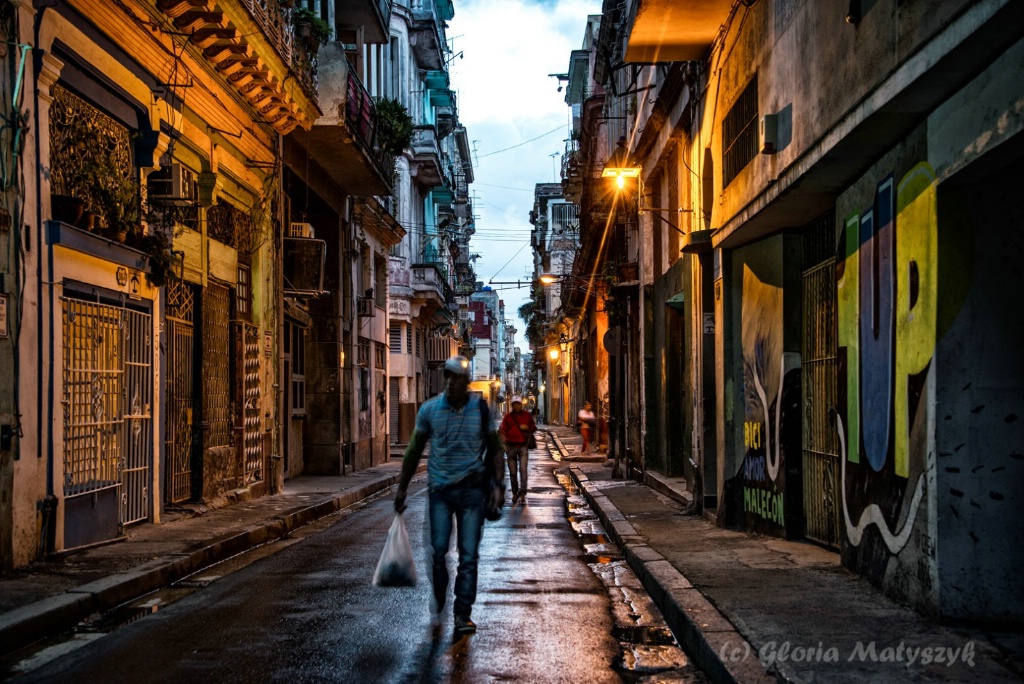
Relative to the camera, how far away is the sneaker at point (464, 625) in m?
6.86

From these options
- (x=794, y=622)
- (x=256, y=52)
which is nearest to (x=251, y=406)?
(x=256, y=52)

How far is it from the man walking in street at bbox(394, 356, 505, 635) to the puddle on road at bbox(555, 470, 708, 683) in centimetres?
115

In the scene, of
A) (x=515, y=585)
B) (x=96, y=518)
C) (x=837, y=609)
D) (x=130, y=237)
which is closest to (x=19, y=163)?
(x=130, y=237)

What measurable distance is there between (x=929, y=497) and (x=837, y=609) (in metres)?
0.97

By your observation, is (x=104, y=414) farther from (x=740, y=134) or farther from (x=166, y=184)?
(x=740, y=134)

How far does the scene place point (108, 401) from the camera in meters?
11.4

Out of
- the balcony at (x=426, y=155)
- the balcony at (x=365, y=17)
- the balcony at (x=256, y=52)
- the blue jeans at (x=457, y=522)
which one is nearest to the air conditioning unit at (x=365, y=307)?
the balcony at (x=365, y=17)

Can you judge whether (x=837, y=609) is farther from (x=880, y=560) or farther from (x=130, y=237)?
(x=130, y=237)

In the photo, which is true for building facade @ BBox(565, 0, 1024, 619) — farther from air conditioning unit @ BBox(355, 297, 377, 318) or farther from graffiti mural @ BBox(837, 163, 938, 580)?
air conditioning unit @ BBox(355, 297, 377, 318)

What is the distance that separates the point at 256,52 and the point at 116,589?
29.2ft

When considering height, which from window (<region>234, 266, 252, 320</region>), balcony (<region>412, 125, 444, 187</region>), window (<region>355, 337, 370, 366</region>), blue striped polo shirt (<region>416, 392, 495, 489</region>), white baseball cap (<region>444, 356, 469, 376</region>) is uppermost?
balcony (<region>412, 125, 444, 187</region>)

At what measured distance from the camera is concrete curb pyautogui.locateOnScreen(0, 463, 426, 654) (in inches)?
265

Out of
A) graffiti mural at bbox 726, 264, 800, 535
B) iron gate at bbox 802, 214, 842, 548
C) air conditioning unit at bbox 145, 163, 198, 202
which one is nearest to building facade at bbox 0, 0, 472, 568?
air conditioning unit at bbox 145, 163, 198, 202

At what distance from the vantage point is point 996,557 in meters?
6.18
